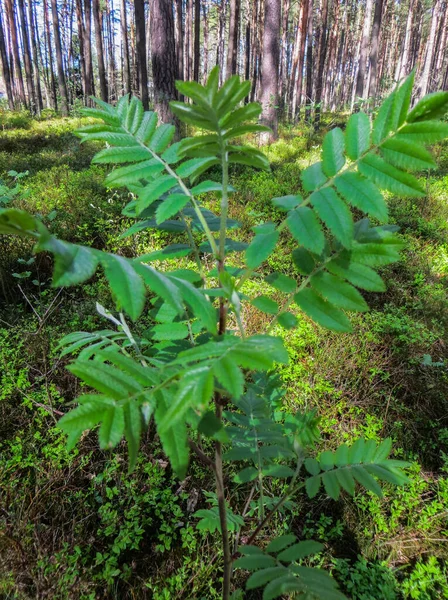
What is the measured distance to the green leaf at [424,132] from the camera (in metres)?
0.71

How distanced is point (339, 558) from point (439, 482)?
811 millimetres

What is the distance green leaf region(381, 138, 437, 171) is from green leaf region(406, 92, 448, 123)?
6 centimetres

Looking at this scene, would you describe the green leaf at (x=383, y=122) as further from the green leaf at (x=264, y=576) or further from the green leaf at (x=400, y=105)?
the green leaf at (x=264, y=576)

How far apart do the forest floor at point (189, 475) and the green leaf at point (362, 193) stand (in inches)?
7.3

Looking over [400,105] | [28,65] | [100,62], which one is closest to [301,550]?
[400,105]

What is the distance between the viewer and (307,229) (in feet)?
2.54

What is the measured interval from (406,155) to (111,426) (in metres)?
0.82

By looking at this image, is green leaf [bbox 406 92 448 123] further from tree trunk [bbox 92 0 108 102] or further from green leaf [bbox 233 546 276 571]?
tree trunk [bbox 92 0 108 102]

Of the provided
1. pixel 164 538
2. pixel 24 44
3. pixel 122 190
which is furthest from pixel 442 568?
pixel 24 44

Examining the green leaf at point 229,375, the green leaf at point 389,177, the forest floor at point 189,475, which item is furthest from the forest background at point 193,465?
the green leaf at point 229,375

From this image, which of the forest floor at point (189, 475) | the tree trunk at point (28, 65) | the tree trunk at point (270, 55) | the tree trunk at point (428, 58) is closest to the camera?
the forest floor at point (189, 475)

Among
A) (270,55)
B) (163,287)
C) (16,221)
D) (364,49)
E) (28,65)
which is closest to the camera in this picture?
(16,221)

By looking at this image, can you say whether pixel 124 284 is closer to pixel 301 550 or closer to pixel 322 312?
pixel 322 312

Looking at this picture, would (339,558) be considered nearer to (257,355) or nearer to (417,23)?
(257,355)
